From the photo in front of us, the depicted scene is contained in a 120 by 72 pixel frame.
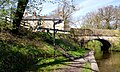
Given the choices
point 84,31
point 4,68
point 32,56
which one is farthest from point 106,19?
point 4,68

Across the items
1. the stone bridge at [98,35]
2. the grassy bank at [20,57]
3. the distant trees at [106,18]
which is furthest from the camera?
the distant trees at [106,18]

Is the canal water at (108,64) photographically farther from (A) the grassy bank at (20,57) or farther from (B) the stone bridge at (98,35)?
(B) the stone bridge at (98,35)

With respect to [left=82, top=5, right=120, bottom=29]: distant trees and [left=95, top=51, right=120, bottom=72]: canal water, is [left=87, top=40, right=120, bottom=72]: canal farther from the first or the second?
[left=82, top=5, right=120, bottom=29]: distant trees

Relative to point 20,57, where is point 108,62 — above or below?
below

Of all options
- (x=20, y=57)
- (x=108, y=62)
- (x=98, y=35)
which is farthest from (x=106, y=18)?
(x=20, y=57)

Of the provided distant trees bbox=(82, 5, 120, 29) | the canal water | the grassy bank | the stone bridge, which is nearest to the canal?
the canal water

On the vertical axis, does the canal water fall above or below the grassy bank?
below

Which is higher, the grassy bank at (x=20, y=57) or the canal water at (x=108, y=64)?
the grassy bank at (x=20, y=57)

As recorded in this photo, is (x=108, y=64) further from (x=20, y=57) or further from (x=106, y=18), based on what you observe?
(x=106, y=18)

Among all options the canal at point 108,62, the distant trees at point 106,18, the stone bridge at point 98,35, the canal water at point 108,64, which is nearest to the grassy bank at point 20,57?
the canal water at point 108,64

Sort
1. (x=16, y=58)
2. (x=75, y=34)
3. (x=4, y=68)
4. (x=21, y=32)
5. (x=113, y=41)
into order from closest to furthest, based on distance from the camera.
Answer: (x=4, y=68), (x=16, y=58), (x=21, y=32), (x=75, y=34), (x=113, y=41)

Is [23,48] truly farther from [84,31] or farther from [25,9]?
[84,31]

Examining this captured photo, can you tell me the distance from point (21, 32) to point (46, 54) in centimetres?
329

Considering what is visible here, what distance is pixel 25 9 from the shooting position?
15055 mm
